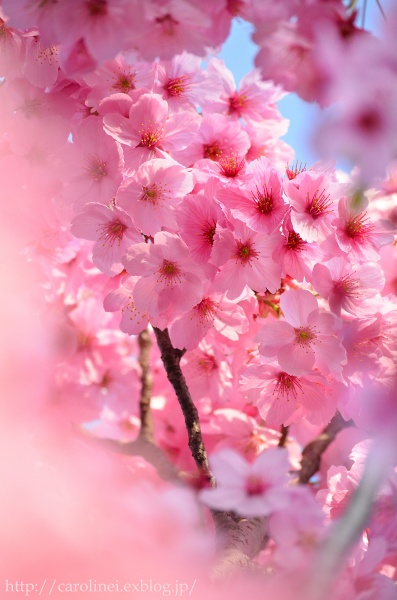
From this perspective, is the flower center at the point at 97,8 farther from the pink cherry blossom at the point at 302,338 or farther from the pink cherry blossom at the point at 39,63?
the pink cherry blossom at the point at 302,338

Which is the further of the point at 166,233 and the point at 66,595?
the point at 166,233

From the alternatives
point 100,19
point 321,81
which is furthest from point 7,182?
point 321,81

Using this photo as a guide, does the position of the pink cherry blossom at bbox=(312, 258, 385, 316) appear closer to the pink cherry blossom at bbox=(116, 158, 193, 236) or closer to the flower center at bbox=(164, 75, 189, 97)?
the pink cherry blossom at bbox=(116, 158, 193, 236)

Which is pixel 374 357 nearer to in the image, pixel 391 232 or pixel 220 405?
pixel 391 232

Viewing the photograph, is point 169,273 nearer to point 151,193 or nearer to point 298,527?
point 151,193

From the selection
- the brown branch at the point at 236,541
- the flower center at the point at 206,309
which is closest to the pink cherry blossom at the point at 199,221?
the flower center at the point at 206,309

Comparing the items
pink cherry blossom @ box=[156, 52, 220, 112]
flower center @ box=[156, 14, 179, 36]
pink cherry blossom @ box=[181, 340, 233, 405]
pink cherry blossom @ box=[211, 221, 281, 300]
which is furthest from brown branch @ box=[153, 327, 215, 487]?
flower center @ box=[156, 14, 179, 36]
